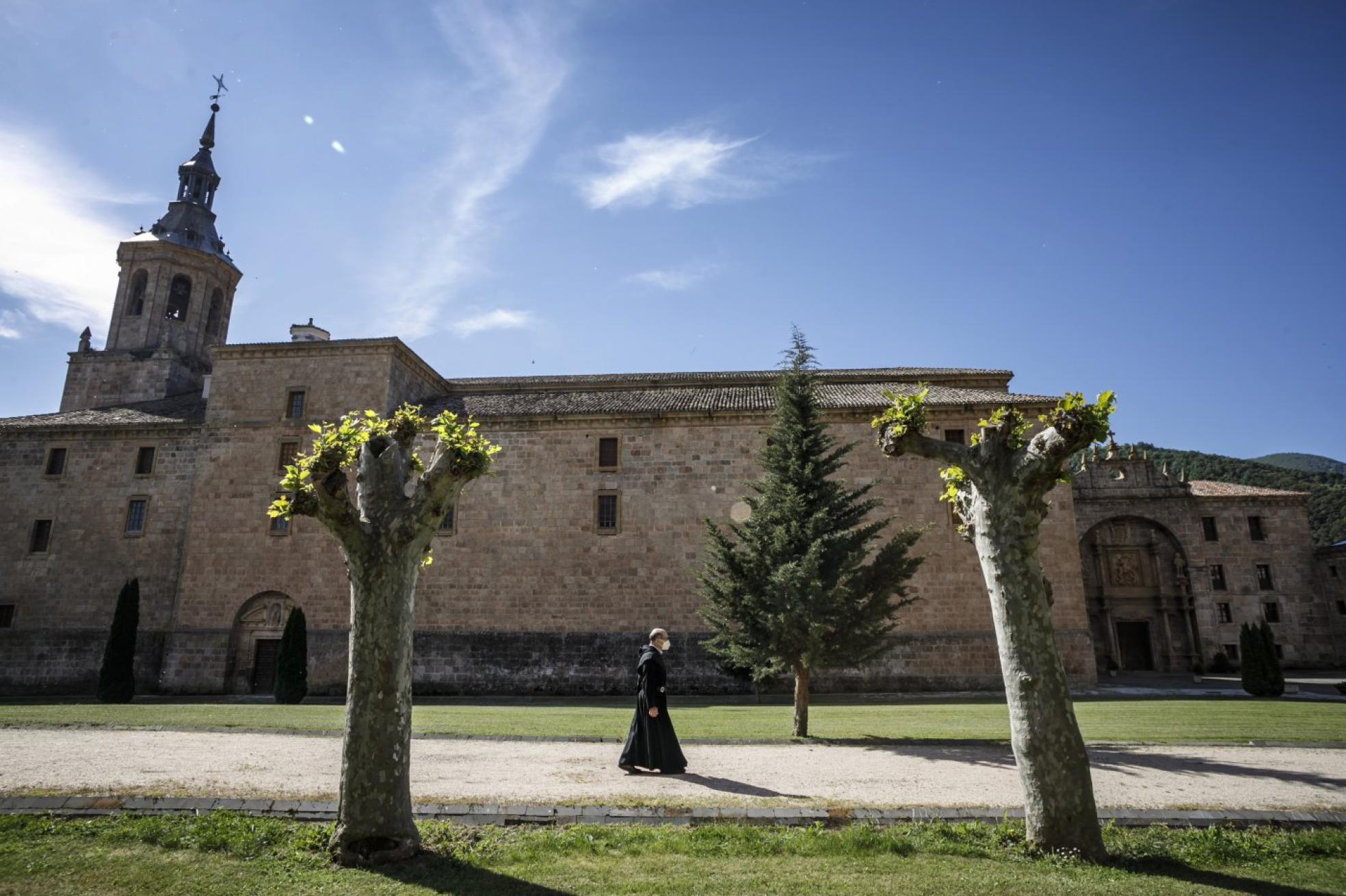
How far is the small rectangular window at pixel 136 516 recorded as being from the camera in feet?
86.5

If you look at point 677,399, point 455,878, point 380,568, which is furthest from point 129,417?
point 455,878

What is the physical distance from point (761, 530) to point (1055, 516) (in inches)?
596

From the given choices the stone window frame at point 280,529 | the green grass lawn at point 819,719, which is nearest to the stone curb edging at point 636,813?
the green grass lawn at point 819,719

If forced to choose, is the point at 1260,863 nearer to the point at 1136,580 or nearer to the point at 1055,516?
the point at 1055,516

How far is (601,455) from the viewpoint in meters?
25.7

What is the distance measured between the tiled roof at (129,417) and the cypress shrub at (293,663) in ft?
31.1

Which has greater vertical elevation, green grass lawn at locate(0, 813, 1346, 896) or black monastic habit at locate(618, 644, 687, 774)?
black monastic habit at locate(618, 644, 687, 774)

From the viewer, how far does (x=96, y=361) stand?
1342 inches

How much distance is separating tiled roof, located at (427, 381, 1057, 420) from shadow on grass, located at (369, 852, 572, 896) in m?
20.6

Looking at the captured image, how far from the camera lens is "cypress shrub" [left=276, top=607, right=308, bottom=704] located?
21.9m

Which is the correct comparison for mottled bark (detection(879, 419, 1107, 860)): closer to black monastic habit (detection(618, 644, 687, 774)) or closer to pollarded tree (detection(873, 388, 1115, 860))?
pollarded tree (detection(873, 388, 1115, 860))

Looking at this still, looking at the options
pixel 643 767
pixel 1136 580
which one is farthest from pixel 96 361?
pixel 1136 580

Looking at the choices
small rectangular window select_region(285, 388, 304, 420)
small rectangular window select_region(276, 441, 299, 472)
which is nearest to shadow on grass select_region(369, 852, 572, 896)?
small rectangular window select_region(276, 441, 299, 472)

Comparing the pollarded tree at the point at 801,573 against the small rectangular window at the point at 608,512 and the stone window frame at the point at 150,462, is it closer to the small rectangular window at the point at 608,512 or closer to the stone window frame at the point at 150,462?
the small rectangular window at the point at 608,512
